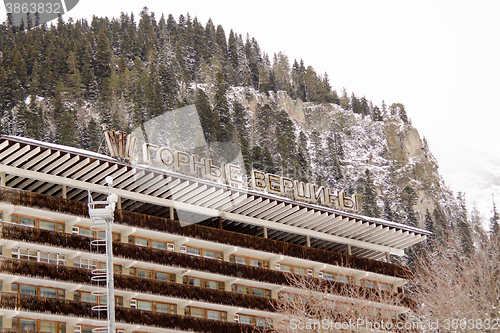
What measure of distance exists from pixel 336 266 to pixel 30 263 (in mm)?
29731

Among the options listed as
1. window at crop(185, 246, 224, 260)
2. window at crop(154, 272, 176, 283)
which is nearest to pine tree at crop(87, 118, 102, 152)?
window at crop(185, 246, 224, 260)

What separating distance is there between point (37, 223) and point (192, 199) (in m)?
13.2

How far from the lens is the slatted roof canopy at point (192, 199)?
46.8 m

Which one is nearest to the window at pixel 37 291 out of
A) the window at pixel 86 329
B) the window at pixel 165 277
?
the window at pixel 86 329

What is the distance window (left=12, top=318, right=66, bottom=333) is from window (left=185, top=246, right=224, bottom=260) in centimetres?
1295

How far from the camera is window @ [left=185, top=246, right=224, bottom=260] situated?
55325 mm

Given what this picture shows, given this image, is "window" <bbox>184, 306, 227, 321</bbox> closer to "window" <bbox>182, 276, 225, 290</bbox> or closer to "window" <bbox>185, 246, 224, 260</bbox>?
"window" <bbox>182, 276, 225, 290</bbox>

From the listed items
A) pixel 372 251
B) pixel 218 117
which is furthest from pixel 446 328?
pixel 218 117

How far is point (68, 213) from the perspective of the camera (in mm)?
47312

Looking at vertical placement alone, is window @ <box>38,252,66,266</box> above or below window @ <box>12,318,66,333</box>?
above

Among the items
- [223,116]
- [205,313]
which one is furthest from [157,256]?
[223,116]

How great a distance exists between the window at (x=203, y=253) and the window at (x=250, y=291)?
300 centimetres

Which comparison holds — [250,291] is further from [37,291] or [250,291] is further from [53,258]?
[37,291]

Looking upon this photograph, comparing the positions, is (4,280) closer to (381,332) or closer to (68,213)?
(68,213)
